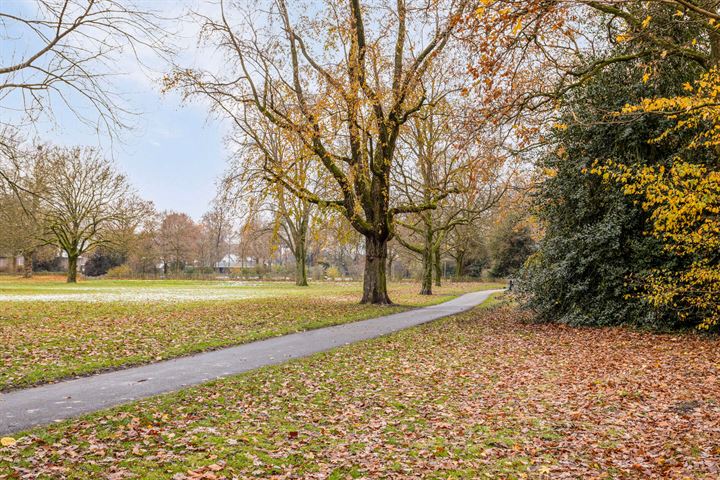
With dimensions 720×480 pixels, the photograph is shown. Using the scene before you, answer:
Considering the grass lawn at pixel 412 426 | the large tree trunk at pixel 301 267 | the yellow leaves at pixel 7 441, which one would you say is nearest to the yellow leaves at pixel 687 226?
the grass lawn at pixel 412 426

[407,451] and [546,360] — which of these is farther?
[546,360]

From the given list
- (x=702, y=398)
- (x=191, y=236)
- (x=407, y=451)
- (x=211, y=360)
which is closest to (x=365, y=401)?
(x=407, y=451)

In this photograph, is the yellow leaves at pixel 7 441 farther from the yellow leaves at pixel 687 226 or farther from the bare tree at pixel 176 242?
the bare tree at pixel 176 242

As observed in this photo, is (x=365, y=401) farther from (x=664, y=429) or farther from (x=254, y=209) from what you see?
(x=254, y=209)

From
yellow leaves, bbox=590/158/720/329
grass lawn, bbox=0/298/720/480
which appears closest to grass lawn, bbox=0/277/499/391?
grass lawn, bbox=0/298/720/480

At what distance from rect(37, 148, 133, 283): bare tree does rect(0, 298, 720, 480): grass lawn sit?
39.7 m

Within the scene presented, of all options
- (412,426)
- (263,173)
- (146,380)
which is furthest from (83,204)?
(412,426)

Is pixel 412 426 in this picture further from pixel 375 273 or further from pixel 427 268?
pixel 427 268

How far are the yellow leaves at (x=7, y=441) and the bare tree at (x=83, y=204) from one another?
41127 mm

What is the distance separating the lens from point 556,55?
1703 cm

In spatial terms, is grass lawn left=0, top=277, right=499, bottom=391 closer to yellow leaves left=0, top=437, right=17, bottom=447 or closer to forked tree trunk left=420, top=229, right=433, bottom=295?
yellow leaves left=0, top=437, right=17, bottom=447

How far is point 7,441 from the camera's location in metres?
5.20

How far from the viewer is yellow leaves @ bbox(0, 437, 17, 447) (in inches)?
202

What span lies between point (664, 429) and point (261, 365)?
22.8ft
